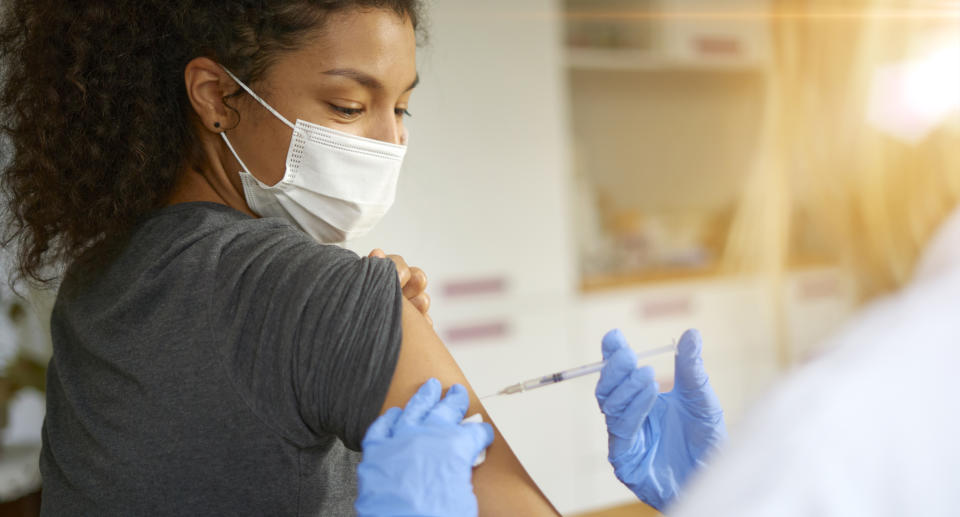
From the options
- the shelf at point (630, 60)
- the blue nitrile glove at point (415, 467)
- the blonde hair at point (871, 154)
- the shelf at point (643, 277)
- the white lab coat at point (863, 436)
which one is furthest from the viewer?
the shelf at point (630, 60)

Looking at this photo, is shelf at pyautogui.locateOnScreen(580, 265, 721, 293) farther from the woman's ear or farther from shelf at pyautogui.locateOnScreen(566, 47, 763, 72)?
the woman's ear

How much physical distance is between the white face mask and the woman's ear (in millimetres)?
15

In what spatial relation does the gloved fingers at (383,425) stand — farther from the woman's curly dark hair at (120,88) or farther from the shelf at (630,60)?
the shelf at (630,60)

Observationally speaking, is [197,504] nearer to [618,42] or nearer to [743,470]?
[743,470]

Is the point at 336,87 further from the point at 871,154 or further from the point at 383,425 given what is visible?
the point at 871,154

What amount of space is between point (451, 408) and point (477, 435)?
0.11ft

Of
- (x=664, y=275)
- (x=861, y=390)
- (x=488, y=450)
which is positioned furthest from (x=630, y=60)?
(x=861, y=390)

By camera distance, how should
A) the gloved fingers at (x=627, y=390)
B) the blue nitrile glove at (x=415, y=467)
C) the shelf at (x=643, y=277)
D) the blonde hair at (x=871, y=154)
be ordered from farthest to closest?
the shelf at (x=643, y=277) < the blonde hair at (x=871, y=154) < the gloved fingers at (x=627, y=390) < the blue nitrile glove at (x=415, y=467)

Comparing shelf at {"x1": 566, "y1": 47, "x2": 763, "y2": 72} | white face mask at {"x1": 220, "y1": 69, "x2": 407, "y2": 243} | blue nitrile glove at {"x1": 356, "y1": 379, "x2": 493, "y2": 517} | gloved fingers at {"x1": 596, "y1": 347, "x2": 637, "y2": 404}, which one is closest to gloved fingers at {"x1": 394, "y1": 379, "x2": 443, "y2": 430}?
blue nitrile glove at {"x1": 356, "y1": 379, "x2": 493, "y2": 517}

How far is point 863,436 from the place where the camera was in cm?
41

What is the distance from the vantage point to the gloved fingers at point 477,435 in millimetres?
688

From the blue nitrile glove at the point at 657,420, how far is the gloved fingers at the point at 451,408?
0.59ft

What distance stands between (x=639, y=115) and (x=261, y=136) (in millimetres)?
2817

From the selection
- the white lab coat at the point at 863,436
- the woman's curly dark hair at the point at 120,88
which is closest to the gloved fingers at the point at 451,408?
the white lab coat at the point at 863,436
